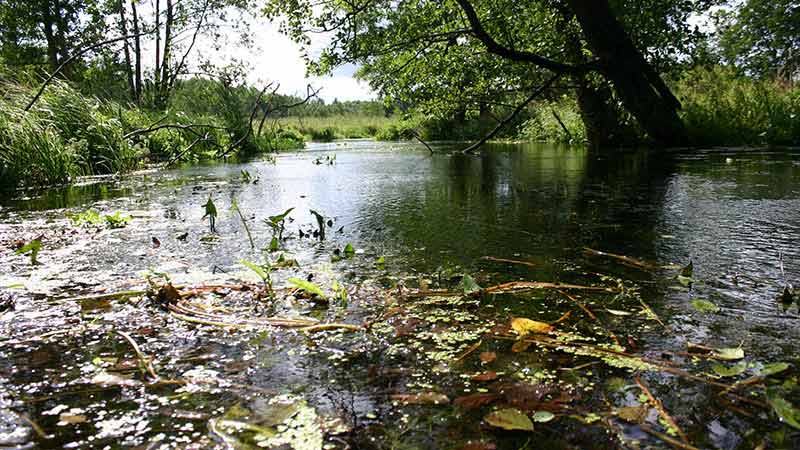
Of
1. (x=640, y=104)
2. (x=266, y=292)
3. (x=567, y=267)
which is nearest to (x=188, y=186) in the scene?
(x=266, y=292)

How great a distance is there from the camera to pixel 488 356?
1.67 m

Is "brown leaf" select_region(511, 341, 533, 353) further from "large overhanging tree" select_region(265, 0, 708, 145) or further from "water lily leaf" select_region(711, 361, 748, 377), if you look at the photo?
"large overhanging tree" select_region(265, 0, 708, 145)

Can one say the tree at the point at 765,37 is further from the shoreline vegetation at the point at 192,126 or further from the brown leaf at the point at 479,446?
the brown leaf at the point at 479,446

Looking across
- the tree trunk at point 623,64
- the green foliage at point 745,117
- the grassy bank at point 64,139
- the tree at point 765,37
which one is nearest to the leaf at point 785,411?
the grassy bank at point 64,139

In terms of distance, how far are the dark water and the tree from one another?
84.2ft

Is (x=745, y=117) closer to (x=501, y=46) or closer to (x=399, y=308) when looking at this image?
(x=501, y=46)

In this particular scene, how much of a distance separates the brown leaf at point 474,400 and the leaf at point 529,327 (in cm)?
45

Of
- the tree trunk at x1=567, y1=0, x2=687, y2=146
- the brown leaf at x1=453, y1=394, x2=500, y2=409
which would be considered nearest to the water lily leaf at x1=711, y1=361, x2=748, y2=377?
the brown leaf at x1=453, y1=394, x2=500, y2=409

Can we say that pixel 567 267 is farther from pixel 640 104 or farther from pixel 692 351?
pixel 640 104

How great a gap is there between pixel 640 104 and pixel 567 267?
7568 millimetres

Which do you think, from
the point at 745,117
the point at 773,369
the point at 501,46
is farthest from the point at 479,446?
the point at 745,117

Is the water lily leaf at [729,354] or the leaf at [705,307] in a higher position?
the leaf at [705,307]

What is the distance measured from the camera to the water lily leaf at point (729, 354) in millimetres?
1529

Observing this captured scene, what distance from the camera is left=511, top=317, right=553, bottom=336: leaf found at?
183 centimetres
